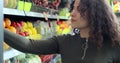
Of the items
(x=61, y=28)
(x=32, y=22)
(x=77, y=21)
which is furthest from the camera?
(x=61, y=28)

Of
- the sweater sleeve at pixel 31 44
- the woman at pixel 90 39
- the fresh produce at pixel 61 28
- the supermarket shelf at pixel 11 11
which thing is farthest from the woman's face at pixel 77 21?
the fresh produce at pixel 61 28

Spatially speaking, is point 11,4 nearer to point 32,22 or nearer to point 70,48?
point 70,48

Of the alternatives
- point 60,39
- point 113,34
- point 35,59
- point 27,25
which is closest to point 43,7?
point 27,25

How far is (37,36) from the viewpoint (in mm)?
2391

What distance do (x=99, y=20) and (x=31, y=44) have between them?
45 cm

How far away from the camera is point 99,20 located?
1701 mm

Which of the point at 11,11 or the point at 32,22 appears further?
the point at 32,22

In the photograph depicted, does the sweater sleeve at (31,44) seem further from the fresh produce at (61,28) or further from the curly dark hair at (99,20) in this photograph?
the fresh produce at (61,28)

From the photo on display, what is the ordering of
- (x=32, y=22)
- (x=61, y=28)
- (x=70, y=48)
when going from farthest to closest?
1. (x=61, y=28)
2. (x=32, y=22)
3. (x=70, y=48)

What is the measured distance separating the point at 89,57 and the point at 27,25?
0.85 meters

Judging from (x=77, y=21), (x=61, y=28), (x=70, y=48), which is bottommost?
(x=61, y=28)

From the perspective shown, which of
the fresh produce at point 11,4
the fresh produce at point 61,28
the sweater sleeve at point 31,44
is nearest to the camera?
the sweater sleeve at point 31,44

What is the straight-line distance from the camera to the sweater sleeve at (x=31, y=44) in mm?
1578

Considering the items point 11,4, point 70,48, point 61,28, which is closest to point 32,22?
point 61,28
